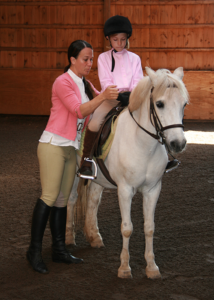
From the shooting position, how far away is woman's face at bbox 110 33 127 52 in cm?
279

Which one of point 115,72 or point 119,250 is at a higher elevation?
point 115,72

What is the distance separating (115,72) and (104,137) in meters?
0.51

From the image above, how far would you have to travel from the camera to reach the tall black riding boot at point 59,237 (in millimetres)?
2721

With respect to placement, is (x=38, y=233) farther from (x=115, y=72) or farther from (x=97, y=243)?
(x=115, y=72)

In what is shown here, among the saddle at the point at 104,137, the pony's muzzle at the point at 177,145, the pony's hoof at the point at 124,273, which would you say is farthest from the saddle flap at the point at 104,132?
the pony's hoof at the point at 124,273

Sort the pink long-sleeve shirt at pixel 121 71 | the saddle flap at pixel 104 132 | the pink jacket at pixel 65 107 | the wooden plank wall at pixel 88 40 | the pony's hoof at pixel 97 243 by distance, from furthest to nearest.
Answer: the wooden plank wall at pixel 88 40 → the pony's hoof at pixel 97 243 → the pink long-sleeve shirt at pixel 121 71 → the saddle flap at pixel 104 132 → the pink jacket at pixel 65 107

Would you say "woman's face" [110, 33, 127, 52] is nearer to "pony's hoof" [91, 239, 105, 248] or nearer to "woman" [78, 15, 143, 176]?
"woman" [78, 15, 143, 176]

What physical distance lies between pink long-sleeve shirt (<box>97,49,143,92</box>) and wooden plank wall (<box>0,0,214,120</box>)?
7517mm

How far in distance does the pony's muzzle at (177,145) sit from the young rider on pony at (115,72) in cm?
68

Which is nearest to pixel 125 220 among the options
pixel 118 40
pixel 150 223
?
pixel 150 223

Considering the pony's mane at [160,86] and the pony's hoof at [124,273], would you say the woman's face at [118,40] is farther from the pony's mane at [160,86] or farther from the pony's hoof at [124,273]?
the pony's hoof at [124,273]

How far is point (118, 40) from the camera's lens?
9.15 ft

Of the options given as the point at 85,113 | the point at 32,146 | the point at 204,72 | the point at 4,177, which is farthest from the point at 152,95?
the point at 204,72

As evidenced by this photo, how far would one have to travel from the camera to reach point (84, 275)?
8.39 ft
